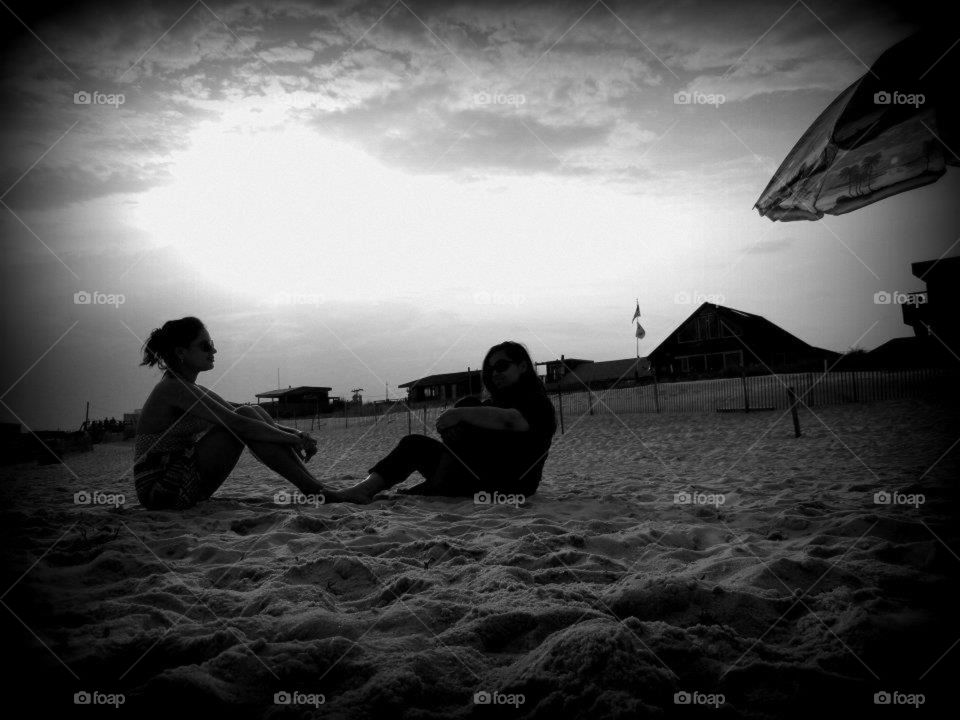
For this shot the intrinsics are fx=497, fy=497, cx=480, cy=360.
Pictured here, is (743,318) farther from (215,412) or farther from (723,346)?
(215,412)

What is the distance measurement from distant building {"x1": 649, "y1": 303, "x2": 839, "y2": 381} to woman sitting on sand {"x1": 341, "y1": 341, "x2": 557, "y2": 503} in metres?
21.2

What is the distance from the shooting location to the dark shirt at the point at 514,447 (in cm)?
367

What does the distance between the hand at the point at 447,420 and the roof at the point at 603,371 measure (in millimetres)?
25464

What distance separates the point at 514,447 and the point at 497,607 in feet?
6.44

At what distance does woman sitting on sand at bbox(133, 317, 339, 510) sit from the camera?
344 cm

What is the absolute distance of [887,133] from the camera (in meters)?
3.13

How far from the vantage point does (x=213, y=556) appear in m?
2.56

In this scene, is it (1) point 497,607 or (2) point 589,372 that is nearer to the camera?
(1) point 497,607

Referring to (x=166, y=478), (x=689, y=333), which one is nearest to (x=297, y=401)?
(x=689, y=333)

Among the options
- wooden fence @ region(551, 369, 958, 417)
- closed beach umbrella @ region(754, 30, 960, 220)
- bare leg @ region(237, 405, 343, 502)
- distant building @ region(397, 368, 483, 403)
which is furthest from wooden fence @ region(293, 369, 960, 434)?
distant building @ region(397, 368, 483, 403)

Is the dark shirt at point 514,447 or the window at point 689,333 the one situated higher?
the window at point 689,333

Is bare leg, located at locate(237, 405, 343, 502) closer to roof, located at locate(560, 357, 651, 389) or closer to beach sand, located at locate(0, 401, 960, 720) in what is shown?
beach sand, located at locate(0, 401, 960, 720)

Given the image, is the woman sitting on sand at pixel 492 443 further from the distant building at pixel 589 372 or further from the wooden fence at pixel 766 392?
the distant building at pixel 589 372

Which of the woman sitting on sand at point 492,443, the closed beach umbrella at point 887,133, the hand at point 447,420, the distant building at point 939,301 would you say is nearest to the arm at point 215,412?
the woman sitting on sand at point 492,443
